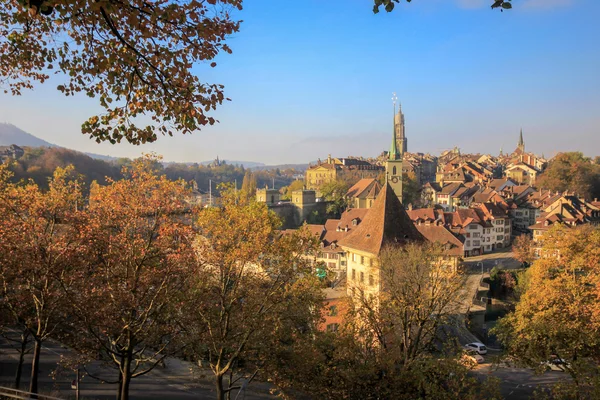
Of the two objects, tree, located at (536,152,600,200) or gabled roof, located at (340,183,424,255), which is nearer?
gabled roof, located at (340,183,424,255)

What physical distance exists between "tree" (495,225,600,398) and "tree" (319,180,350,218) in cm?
6505

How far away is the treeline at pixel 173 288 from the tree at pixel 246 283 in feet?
0.13

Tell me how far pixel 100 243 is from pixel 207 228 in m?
2.78

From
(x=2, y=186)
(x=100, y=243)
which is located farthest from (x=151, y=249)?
(x=2, y=186)

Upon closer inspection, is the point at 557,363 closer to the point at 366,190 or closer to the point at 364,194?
the point at 364,194

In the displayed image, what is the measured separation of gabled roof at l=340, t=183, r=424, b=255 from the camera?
92.7ft

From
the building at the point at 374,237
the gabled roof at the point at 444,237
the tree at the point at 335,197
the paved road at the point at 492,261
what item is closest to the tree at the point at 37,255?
the building at the point at 374,237

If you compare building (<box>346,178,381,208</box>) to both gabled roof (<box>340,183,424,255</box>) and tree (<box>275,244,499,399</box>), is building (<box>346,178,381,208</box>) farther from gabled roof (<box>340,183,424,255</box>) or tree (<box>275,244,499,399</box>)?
tree (<box>275,244,499,399</box>)

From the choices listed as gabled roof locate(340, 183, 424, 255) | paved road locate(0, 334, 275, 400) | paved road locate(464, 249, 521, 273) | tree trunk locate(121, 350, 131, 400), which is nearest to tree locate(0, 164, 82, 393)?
tree trunk locate(121, 350, 131, 400)

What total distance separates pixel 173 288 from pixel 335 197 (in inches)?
2997

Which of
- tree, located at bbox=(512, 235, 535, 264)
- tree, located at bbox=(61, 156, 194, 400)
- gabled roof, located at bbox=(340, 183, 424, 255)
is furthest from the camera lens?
tree, located at bbox=(512, 235, 535, 264)

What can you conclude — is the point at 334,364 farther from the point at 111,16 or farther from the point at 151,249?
the point at 111,16

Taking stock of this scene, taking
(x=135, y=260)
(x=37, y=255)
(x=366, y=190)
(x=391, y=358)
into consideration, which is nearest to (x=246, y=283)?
(x=135, y=260)

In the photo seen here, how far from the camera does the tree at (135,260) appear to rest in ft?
40.7
